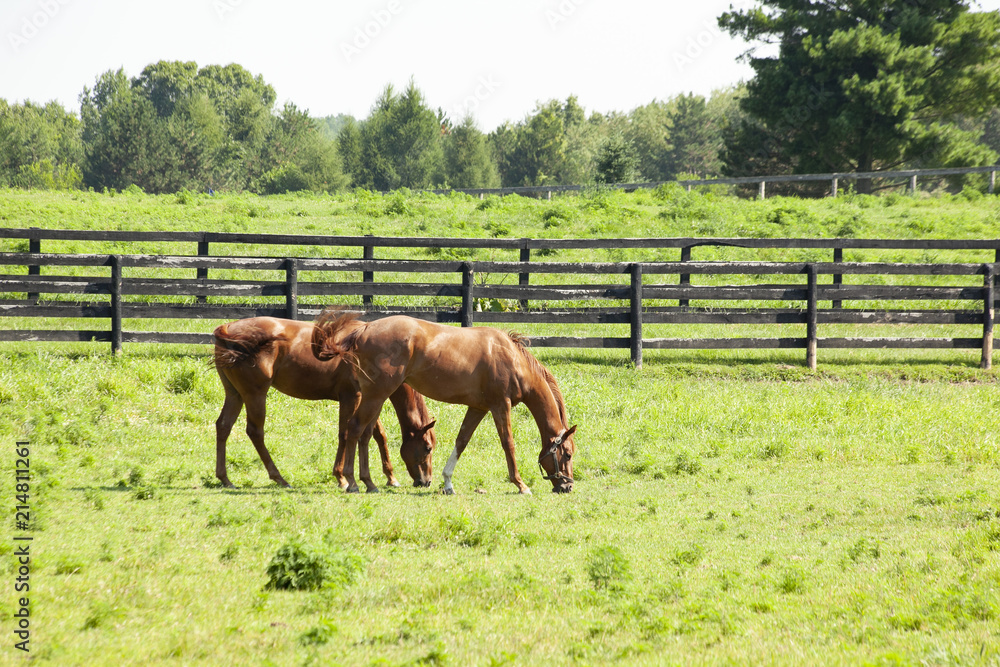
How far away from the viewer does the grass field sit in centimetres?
384

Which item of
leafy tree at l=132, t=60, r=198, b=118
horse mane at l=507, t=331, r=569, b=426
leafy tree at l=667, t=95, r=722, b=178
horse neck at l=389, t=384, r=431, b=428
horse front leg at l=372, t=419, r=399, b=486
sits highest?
leafy tree at l=132, t=60, r=198, b=118

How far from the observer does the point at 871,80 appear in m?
32.7

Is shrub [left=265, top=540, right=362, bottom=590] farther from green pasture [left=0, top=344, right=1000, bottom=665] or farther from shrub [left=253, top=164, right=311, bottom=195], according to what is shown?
shrub [left=253, top=164, right=311, bottom=195]

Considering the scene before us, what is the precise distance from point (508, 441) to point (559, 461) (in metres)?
0.53

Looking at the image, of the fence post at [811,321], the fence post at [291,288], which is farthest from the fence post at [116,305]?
the fence post at [811,321]

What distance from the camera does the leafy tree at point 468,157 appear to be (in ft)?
202

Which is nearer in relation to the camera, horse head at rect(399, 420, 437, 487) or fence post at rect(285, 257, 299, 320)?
horse head at rect(399, 420, 437, 487)

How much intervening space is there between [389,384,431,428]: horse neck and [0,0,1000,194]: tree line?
66.2ft

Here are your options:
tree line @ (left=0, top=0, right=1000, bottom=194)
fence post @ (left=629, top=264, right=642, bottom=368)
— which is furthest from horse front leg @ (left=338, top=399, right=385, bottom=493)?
tree line @ (left=0, top=0, right=1000, bottom=194)

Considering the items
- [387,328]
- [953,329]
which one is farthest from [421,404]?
[953,329]

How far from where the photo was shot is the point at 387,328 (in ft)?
24.1

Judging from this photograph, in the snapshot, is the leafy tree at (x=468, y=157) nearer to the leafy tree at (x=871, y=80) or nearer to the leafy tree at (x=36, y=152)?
the leafy tree at (x=36, y=152)

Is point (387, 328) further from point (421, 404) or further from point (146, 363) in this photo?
point (146, 363)

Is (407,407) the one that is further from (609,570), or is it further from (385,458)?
(609,570)
